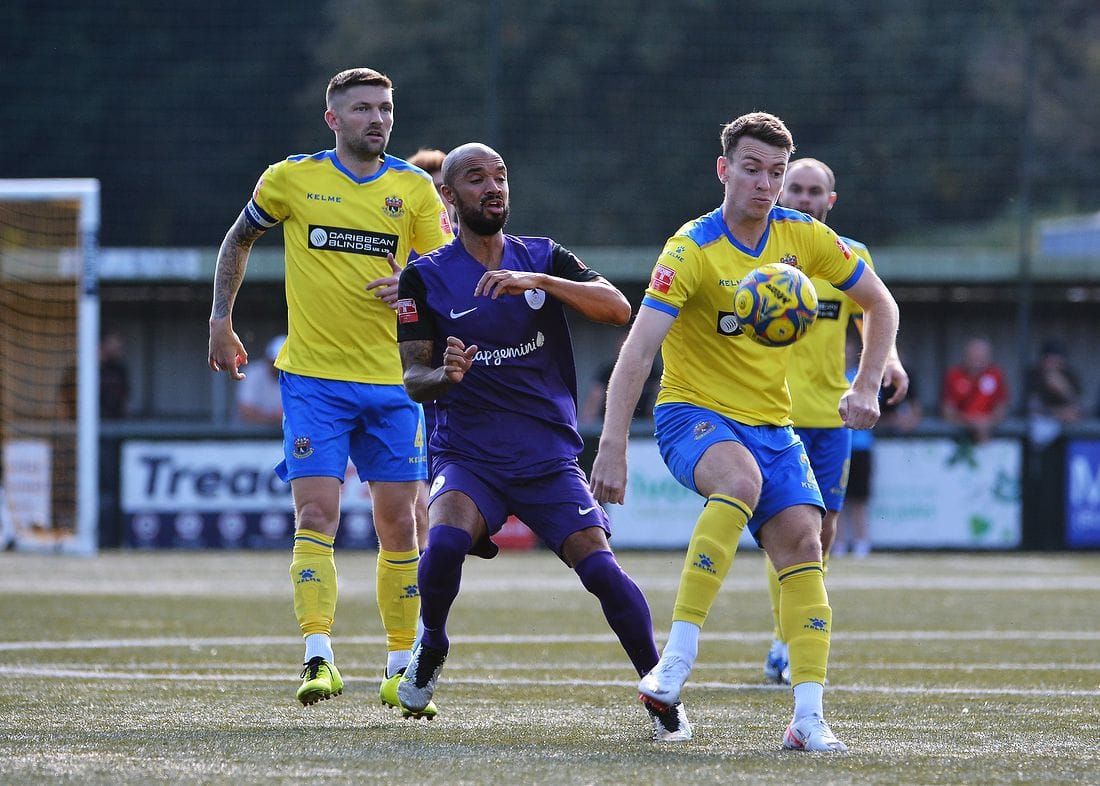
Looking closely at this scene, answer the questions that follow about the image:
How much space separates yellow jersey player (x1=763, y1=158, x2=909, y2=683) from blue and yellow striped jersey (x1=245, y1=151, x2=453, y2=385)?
6.74ft

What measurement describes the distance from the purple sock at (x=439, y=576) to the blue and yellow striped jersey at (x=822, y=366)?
276 cm

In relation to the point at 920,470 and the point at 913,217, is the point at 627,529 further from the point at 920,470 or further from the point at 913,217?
the point at 913,217

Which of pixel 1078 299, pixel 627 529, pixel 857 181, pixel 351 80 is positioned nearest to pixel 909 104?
pixel 857 181

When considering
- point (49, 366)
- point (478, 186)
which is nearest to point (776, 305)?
point (478, 186)

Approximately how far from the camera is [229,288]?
727 cm

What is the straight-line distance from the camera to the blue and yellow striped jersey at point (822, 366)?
336 inches

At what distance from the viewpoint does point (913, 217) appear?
25.3 metres

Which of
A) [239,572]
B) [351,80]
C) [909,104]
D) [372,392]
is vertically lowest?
[239,572]

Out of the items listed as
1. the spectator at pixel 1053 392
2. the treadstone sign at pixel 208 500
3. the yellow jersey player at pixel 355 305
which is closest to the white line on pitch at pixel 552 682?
the yellow jersey player at pixel 355 305

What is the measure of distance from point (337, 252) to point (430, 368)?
121 cm

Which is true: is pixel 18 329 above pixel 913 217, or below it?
below

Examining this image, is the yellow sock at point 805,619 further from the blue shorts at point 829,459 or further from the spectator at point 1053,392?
the spectator at point 1053,392

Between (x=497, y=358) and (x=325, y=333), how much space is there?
115 centimetres

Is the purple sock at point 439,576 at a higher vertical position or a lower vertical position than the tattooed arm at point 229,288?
lower
